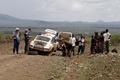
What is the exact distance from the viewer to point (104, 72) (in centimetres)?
1755

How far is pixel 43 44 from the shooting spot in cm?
2525

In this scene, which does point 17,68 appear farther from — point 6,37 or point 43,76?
point 6,37

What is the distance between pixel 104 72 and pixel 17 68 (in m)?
4.79

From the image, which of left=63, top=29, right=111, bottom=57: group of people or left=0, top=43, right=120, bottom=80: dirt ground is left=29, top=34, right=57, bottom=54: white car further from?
left=0, top=43, right=120, bottom=80: dirt ground

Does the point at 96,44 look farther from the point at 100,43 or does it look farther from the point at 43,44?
the point at 43,44

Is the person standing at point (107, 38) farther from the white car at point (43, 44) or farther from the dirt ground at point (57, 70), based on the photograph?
the white car at point (43, 44)

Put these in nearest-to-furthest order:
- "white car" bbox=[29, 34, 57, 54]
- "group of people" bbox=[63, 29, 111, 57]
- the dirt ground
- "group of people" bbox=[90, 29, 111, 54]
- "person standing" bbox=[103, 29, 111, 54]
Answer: the dirt ground < "person standing" bbox=[103, 29, 111, 54] < "group of people" bbox=[63, 29, 111, 57] < "group of people" bbox=[90, 29, 111, 54] < "white car" bbox=[29, 34, 57, 54]

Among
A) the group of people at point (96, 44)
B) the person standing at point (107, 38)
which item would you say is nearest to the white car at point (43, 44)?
the group of people at point (96, 44)

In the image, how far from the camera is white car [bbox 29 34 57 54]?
975 inches

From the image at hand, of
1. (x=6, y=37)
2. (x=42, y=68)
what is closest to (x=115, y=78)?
(x=42, y=68)

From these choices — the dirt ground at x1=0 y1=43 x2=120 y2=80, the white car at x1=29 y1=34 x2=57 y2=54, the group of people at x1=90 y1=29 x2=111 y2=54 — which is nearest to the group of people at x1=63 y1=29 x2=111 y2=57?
the group of people at x1=90 y1=29 x2=111 y2=54

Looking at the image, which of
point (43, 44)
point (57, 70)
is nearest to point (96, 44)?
point (43, 44)

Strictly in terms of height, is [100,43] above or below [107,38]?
below

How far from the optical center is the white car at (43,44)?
81.3ft
